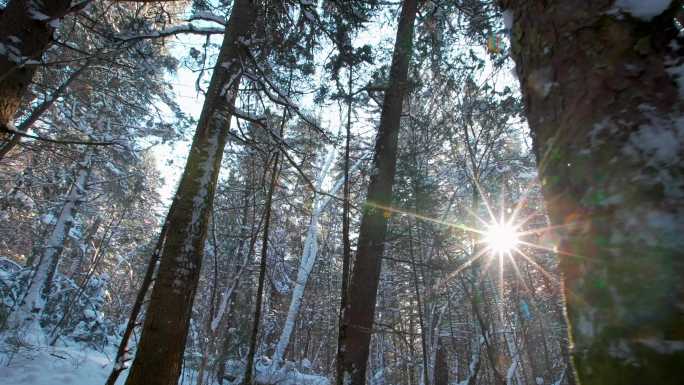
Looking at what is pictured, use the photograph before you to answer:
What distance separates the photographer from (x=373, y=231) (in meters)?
4.70

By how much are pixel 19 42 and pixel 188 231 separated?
2077mm

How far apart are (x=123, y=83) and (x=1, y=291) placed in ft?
23.3

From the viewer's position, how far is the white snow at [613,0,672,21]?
816mm

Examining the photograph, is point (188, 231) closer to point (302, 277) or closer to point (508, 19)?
point (508, 19)

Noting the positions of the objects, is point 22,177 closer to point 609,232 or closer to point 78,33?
point 78,33

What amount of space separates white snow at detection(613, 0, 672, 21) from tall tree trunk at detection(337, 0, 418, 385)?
3.38 metres

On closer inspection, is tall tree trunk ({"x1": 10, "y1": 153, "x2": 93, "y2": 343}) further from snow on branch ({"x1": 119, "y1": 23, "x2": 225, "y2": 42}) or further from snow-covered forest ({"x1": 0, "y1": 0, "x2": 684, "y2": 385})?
snow on branch ({"x1": 119, "y1": 23, "x2": 225, "y2": 42})

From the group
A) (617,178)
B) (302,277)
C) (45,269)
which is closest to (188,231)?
(617,178)

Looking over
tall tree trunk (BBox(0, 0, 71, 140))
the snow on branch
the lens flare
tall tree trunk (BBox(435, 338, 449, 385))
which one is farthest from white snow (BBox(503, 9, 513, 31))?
tall tree trunk (BBox(435, 338, 449, 385))

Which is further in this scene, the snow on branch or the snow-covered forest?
the snow on branch

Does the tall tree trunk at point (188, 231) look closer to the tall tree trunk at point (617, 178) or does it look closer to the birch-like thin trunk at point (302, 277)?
the tall tree trunk at point (617, 178)

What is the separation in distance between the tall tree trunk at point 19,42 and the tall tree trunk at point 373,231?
3368mm

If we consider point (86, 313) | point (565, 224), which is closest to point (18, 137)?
point (565, 224)

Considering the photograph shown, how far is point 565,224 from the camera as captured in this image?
34.2 inches
